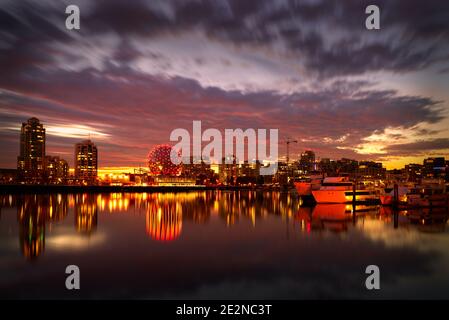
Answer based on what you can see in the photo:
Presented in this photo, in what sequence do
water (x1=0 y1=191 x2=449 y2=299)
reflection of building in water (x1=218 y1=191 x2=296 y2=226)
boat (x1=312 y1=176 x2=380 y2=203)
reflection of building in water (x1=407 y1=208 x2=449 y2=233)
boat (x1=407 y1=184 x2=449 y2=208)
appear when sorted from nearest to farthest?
water (x1=0 y1=191 x2=449 y2=299), reflection of building in water (x1=407 y1=208 x2=449 y2=233), reflection of building in water (x1=218 y1=191 x2=296 y2=226), boat (x1=407 y1=184 x2=449 y2=208), boat (x1=312 y1=176 x2=380 y2=203)

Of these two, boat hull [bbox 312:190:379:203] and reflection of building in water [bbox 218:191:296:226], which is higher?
boat hull [bbox 312:190:379:203]

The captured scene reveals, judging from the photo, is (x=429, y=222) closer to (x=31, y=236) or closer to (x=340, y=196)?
(x=340, y=196)

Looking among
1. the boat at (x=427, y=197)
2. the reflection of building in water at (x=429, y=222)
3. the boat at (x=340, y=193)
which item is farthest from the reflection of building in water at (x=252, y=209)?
the boat at (x=427, y=197)

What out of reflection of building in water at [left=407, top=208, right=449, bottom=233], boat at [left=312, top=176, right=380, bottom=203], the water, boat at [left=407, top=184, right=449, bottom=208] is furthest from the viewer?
boat at [left=312, top=176, right=380, bottom=203]

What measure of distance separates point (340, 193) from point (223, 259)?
4310cm

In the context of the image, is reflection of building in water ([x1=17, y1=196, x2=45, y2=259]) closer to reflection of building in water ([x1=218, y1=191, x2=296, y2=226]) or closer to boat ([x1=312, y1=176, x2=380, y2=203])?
reflection of building in water ([x1=218, y1=191, x2=296, y2=226])

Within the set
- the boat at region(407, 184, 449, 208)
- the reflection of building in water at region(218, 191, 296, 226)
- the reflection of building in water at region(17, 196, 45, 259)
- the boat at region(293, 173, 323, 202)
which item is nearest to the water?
the reflection of building in water at region(17, 196, 45, 259)

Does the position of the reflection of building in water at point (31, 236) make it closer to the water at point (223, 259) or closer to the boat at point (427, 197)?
the water at point (223, 259)

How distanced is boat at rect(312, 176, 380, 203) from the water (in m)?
21.6

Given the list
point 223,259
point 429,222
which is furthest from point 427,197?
point 223,259

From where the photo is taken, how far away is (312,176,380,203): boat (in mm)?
61219
